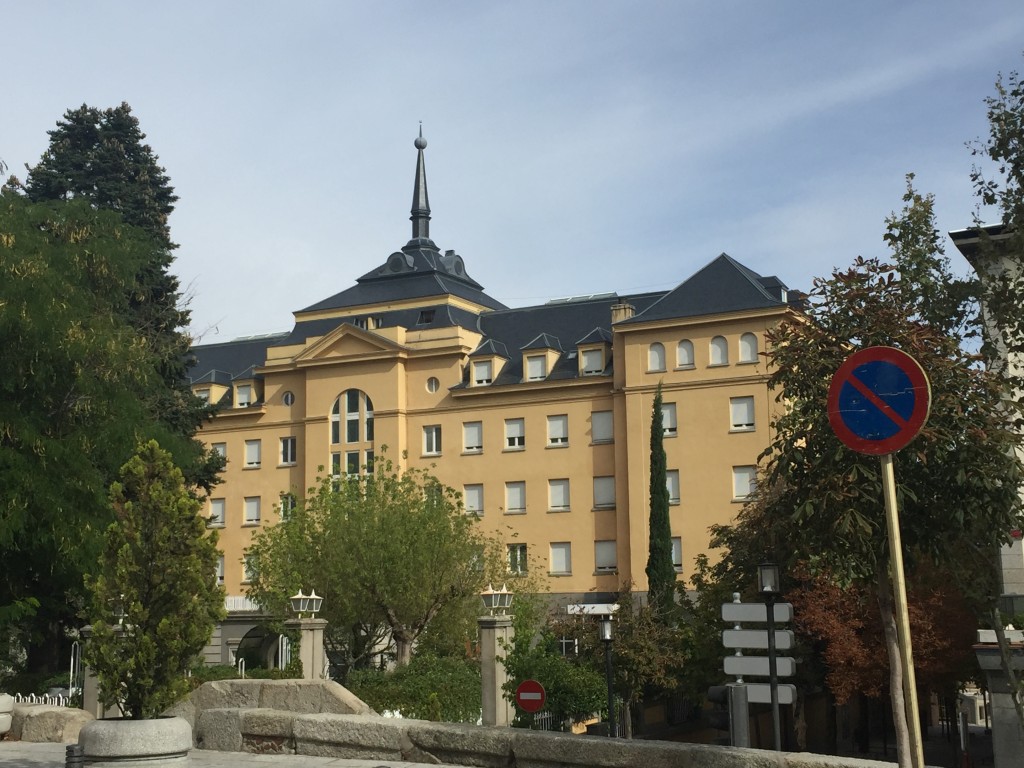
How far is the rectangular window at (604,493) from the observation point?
173 feet

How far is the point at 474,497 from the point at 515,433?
3.51 metres

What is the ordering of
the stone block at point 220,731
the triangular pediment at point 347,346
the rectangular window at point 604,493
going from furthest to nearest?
the triangular pediment at point 347,346 < the rectangular window at point 604,493 < the stone block at point 220,731

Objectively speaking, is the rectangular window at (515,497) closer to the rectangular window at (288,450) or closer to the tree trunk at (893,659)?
the rectangular window at (288,450)

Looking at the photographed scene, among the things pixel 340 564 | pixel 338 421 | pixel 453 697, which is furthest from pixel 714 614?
pixel 338 421

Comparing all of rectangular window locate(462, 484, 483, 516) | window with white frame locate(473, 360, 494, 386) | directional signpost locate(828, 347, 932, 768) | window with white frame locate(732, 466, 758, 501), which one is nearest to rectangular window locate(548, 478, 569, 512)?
rectangular window locate(462, 484, 483, 516)

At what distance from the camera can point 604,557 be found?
52375 millimetres

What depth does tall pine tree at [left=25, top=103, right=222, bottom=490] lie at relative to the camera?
39125mm

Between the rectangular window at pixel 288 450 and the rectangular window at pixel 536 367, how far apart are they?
12632mm

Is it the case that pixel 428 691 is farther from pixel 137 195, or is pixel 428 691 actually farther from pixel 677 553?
pixel 677 553

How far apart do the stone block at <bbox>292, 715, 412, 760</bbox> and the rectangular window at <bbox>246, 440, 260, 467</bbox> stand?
4785 cm

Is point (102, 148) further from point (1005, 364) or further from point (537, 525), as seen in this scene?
point (1005, 364)

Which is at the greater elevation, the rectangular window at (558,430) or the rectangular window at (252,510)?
the rectangular window at (558,430)

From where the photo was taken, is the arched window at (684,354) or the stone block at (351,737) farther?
the arched window at (684,354)

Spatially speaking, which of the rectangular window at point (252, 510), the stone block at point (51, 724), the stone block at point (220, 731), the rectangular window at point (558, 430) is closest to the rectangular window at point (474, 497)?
the rectangular window at point (558, 430)
